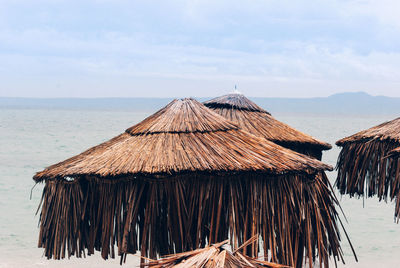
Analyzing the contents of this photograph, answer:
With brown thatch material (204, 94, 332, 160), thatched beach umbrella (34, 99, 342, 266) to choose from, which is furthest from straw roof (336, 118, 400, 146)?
thatched beach umbrella (34, 99, 342, 266)

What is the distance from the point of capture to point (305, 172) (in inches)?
278

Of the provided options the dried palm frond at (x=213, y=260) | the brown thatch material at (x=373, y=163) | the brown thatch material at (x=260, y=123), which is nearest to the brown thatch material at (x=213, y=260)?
the dried palm frond at (x=213, y=260)

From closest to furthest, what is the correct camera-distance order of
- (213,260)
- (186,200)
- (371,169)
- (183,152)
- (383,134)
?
(213,260), (186,200), (183,152), (383,134), (371,169)

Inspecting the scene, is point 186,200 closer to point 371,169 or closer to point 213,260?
point 213,260

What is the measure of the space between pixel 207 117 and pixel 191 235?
1.93 meters

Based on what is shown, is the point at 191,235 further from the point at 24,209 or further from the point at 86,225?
the point at 24,209

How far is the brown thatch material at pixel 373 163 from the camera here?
11.0 m

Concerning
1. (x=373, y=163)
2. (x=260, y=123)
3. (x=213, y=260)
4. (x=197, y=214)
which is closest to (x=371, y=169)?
(x=373, y=163)

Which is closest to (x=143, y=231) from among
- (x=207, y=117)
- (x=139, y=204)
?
(x=139, y=204)

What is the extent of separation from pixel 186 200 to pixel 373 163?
5.96 meters

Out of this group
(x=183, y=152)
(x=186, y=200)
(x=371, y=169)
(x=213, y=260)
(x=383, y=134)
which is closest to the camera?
(x=213, y=260)

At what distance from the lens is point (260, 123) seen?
11.6 metres

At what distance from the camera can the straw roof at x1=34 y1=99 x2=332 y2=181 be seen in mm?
6777

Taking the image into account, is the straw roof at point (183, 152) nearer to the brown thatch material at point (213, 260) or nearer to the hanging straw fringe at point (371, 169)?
the brown thatch material at point (213, 260)
